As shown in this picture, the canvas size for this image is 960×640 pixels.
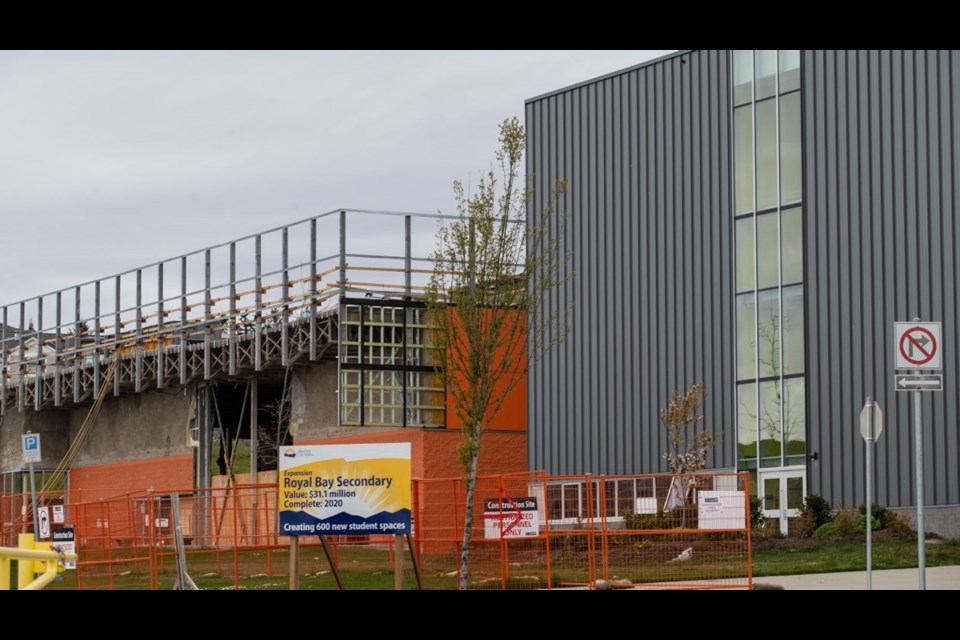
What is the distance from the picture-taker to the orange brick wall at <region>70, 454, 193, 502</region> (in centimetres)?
4597

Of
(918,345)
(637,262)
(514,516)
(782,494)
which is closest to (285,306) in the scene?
(637,262)

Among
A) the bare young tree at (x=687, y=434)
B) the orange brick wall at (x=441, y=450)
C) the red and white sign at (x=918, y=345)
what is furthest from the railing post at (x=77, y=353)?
the red and white sign at (x=918, y=345)

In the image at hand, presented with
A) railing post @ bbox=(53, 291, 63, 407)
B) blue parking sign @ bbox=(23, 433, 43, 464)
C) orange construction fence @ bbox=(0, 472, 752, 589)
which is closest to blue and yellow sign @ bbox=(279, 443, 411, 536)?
orange construction fence @ bbox=(0, 472, 752, 589)

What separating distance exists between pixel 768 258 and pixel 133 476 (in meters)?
23.7

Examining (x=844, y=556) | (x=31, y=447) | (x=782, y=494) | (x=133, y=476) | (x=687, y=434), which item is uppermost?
(x=687, y=434)

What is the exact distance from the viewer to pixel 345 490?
19781 mm

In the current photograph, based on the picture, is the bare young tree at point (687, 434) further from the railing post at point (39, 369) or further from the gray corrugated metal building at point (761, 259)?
the railing post at point (39, 369)

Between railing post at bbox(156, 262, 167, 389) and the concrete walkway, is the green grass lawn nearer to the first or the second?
the concrete walkway

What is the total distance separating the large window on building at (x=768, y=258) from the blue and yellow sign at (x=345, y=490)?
15.7m

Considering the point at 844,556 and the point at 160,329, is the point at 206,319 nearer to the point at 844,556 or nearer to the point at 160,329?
the point at 160,329

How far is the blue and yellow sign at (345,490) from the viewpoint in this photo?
19.7 meters

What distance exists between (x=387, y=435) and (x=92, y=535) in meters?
10.3
